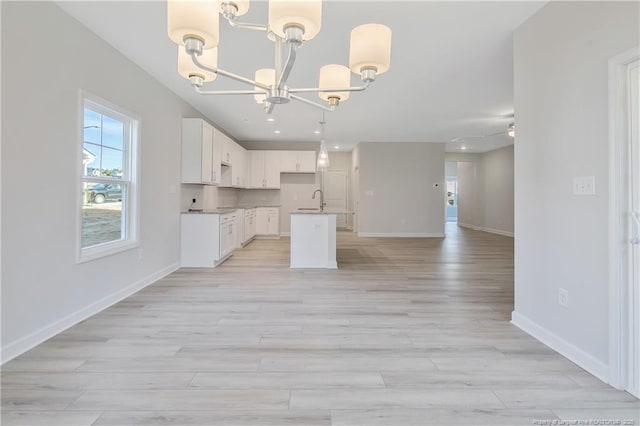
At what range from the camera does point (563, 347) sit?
2.07m

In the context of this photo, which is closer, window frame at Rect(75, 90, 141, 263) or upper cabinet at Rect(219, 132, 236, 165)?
window frame at Rect(75, 90, 141, 263)

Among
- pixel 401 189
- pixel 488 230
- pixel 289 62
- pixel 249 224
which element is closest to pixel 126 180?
pixel 289 62

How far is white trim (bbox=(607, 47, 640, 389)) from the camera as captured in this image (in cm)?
168

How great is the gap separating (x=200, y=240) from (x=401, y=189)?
18.8 ft

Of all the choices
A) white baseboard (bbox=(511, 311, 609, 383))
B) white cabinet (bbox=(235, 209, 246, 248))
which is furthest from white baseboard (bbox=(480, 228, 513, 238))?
white cabinet (bbox=(235, 209, 246, 248))

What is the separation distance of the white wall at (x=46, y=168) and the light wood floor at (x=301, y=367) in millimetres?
234

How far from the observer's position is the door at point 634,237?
1.64 m

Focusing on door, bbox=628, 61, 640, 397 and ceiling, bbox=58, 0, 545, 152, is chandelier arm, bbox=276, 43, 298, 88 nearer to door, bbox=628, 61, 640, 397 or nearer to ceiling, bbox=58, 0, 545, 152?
ceiling, bbox=58, 0, 545, 152

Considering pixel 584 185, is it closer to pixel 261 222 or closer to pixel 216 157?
pixel 216 157

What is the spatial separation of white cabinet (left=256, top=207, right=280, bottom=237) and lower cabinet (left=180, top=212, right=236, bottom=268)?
3.05 metres

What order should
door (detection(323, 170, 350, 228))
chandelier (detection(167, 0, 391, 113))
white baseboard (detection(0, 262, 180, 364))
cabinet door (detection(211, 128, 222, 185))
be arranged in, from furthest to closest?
1. door (detection(323, 170, 350, 228))
2. cabinet door (detection(211, 128, 222, 185))
3. white baseboard (detection(0, 262, 180, 364))
4. chandelier (detection(167, 0, 391, 113))

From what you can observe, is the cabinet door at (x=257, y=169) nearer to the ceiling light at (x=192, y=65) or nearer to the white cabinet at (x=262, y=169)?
the white cabinet at (x=262, y=169)

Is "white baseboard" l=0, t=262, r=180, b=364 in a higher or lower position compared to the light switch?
lower

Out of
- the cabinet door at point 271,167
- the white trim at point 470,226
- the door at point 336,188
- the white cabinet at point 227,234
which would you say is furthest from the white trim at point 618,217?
the white trim at point 470,226
